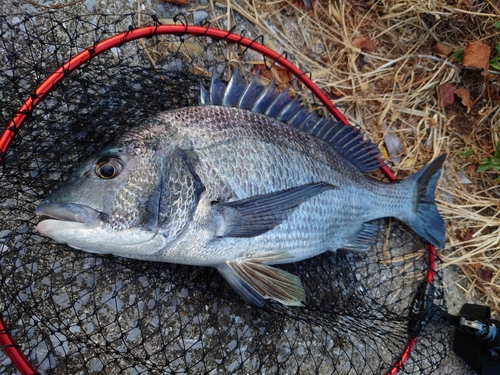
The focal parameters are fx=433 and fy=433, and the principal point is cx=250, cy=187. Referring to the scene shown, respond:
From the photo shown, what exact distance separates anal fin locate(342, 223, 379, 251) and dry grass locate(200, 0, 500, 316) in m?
0.53

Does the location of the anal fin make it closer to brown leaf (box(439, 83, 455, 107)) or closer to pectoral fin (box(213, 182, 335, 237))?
pectoral fin (box(213, 182, 335, 237))

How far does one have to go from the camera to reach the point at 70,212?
4.71 ft

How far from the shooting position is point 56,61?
197cm

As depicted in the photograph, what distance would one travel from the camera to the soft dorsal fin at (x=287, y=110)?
74.2 inches

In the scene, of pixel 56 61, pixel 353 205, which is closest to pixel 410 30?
pixel 353 205

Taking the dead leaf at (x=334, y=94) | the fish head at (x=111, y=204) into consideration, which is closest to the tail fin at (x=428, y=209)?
the dead leaf at (x=334, y=94)

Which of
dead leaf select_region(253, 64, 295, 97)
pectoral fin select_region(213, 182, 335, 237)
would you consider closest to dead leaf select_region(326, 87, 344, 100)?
dead leaf select_region(253, 64, 295, 97)

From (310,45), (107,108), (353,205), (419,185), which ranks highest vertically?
(107,108)

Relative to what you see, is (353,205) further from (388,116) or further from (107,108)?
(107,108)

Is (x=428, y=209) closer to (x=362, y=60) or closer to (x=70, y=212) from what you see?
(x=362, y=60)

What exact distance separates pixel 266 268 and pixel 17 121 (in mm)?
1101

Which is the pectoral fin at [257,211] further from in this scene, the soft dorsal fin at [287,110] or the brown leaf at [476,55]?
the brown leaf at [476,55]

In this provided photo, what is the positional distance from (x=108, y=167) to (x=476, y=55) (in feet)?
7.75

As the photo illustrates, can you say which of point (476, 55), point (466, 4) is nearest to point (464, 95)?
point (476, 55)
